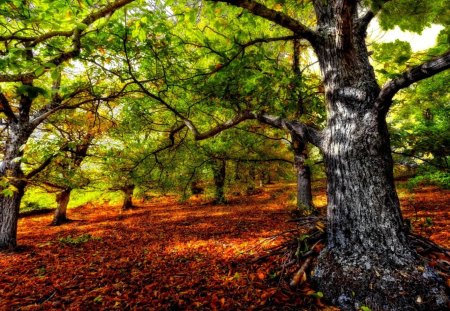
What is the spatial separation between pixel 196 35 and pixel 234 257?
389cm

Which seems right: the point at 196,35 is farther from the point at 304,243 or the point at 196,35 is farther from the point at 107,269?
the point at 107,269

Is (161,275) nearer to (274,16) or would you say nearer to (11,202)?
(274,16)

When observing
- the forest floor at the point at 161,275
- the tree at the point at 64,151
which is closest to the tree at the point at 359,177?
the forest floor at the point at 161,275

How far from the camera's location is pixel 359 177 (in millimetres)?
3023

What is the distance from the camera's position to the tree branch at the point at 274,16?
8.32 feet

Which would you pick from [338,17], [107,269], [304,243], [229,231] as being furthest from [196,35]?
[229,231]

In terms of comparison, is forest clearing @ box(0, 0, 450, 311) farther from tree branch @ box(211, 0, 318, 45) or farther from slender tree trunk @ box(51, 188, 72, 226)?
slender tree trunk @ box(51, 188, 72, 226)

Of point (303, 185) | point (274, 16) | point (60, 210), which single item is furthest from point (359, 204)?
point (60, 210)

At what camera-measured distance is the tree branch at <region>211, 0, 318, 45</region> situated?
254 centimetres

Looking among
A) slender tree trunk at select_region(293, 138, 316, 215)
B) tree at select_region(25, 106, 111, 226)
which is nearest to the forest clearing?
tree at select_region(25, 106, 111, 226)

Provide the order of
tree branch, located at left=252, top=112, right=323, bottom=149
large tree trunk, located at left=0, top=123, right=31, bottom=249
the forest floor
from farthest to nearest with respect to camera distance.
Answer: large tree trunk, located at left=0, top=123, right=31, bottom=249
tree branch, located at left=252, top=112, right=323, bottom=149
the forest floor

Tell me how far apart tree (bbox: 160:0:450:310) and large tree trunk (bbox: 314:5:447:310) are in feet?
0.03

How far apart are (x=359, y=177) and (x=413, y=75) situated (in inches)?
49.0

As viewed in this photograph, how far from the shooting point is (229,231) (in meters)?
6.93
